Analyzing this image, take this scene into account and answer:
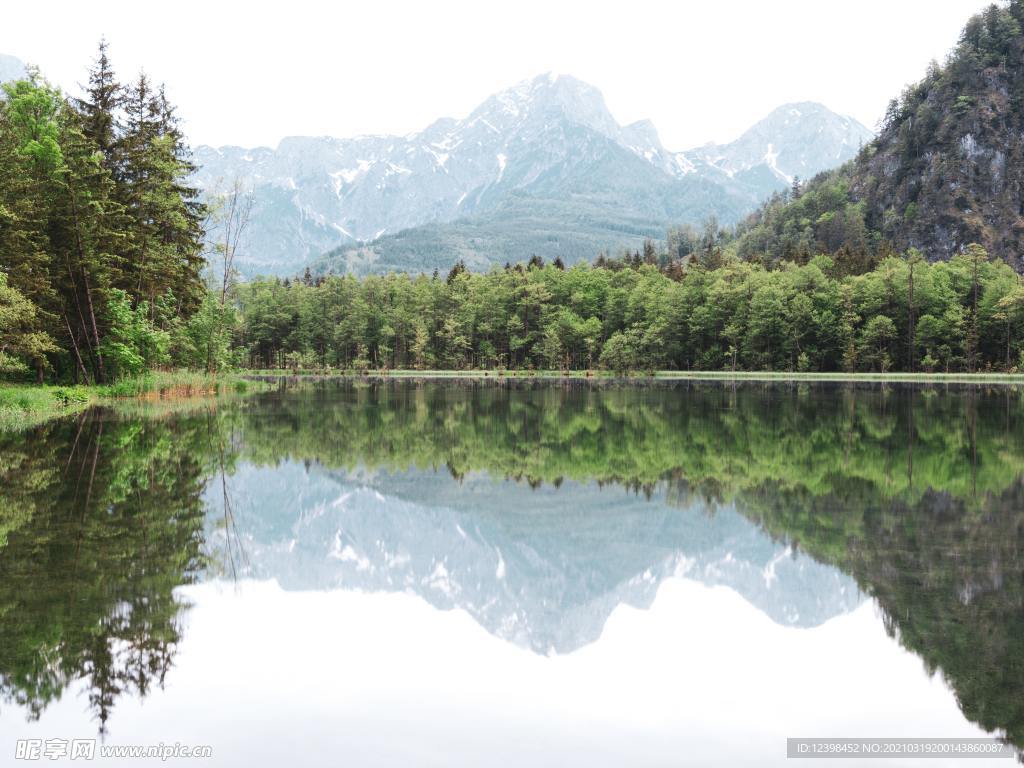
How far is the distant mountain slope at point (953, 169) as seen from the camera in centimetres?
16938

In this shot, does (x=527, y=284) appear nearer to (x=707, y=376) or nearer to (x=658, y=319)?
(x=658, y=319)

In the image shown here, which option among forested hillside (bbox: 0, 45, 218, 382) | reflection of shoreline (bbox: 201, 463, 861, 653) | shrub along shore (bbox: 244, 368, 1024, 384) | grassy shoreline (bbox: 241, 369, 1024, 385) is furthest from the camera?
shrub along shore (bbox: 244, 368, 1024, 384)

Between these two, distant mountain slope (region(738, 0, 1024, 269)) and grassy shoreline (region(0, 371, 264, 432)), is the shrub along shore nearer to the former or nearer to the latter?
grassy shoreline (region(0, 371, 264, 432))

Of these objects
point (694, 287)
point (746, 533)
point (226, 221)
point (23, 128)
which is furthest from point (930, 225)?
point (746, 533)

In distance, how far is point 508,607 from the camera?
9758mm

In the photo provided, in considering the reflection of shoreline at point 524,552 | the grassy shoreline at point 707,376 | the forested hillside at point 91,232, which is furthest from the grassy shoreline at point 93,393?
the grassy shoreline at point 707,376

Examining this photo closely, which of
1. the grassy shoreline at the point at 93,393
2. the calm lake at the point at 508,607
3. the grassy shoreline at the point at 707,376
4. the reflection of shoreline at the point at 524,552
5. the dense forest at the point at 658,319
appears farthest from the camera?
the dense forest at the point at 658,319

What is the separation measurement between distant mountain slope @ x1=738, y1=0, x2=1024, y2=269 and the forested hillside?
133m

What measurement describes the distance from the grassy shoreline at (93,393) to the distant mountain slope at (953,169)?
433 ft

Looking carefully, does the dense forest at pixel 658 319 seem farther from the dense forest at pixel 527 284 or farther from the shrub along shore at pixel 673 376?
the shrub along shore at pixel 673 376

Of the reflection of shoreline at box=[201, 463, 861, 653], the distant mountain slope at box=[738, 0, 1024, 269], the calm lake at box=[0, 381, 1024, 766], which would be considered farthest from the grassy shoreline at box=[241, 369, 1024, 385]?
the reflection of shoreline at box=[201, 463, 861, 653]

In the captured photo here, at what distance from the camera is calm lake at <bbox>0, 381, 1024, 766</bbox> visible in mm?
6645

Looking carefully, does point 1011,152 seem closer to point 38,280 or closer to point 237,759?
point 38,280

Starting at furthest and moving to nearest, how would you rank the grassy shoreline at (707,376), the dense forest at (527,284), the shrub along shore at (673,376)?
the shrub along shore at (673,376) → the grassy shoreline at (707,376) → the dense forest at (527,284)
